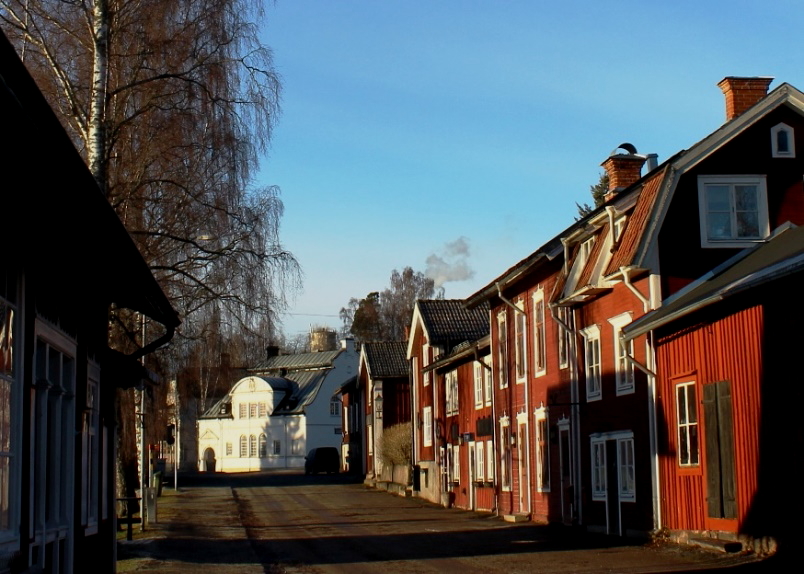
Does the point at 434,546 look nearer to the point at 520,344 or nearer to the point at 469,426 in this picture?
the point at 520,344

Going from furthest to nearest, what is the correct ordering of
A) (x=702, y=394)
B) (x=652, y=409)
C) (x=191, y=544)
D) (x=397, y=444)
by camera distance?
(x=397, y=444), (x=191, y=544), (x=652, y=409), (x=702, y=394)

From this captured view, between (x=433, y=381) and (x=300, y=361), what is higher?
(x=300, y=361)

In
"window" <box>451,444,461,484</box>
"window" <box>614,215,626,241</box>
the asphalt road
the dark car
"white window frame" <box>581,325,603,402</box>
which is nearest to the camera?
the asphalt road

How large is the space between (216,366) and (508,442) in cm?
928

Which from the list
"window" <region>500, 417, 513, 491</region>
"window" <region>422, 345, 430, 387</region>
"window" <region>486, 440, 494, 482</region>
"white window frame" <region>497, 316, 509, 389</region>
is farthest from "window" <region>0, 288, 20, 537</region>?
"window" <region>422, 345, 430, 387</region>

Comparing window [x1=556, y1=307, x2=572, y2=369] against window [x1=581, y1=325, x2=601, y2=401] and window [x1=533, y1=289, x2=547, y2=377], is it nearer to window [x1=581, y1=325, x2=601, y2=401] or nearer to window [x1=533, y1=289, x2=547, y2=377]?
window [x1=581, y1=325, x2=601, y2=401]

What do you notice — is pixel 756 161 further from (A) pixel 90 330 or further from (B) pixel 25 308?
(B) pixel 25 308

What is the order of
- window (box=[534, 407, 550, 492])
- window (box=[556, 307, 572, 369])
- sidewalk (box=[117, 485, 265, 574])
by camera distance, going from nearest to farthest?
1. sidewalk (box=[117, 485, 265, 574])
2. window (box=[556, 307, 572, 369])
3. window (box=[534, 407, 550, 492])

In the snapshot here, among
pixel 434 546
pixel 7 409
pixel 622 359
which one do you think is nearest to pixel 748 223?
pixel 622 359

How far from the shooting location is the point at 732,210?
2036 centimetres

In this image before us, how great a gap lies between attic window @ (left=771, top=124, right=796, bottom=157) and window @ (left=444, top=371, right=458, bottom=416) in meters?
21.2

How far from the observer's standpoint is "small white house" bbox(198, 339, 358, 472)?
3526 inches

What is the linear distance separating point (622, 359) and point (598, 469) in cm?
A: 293

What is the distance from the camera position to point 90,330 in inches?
490
